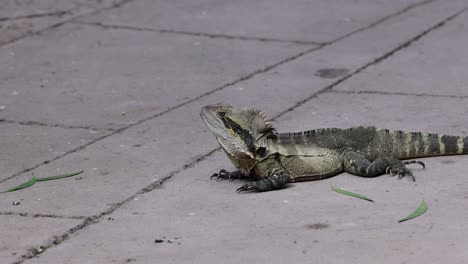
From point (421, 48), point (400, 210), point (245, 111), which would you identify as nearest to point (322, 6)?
point (421, 48)

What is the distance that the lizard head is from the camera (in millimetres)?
6504

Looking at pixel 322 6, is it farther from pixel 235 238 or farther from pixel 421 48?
pixel 235 238

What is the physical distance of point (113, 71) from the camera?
9672 mm

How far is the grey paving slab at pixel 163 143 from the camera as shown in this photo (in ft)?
21.2

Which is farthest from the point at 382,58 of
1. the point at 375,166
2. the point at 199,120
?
the point at 375,166

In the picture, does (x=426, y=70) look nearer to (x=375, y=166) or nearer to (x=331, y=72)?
(x=331, y=72)

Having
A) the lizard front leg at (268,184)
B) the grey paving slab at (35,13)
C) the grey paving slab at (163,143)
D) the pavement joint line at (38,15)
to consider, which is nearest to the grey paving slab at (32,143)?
the grey paving slab at (163,143)

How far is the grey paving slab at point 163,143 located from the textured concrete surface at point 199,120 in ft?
0.07

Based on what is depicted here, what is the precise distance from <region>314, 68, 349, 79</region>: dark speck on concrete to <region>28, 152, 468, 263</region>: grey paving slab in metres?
2.73

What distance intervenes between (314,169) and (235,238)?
3.90 ft

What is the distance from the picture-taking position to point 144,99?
877cm

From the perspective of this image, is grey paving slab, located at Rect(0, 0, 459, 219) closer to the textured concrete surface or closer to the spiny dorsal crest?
the textured concrete surface

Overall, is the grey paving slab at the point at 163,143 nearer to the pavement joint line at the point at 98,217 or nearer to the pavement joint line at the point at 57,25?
the pavement joint line at the point at 98,217

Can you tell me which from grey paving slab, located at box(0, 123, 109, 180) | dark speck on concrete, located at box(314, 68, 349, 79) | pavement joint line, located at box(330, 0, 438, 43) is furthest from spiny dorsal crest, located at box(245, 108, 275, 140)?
pavement joint line, located at box(330, 0, 438, 43)
